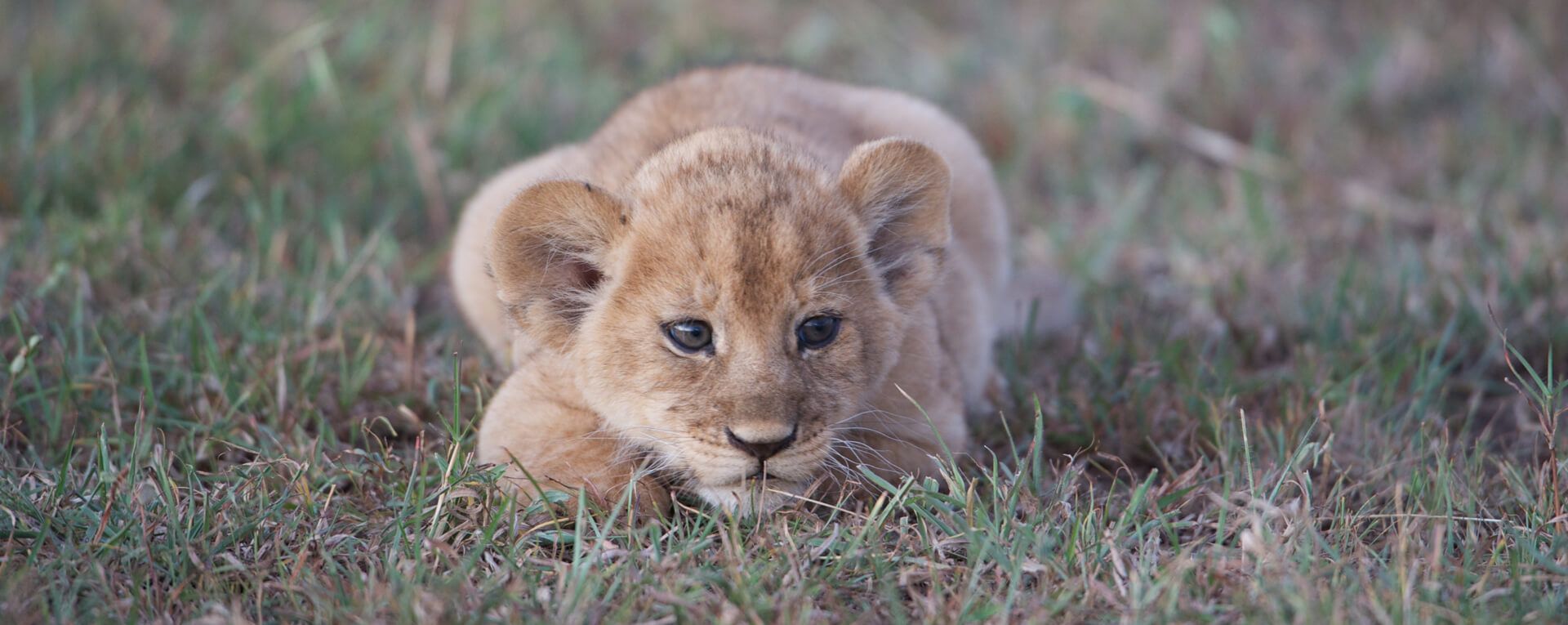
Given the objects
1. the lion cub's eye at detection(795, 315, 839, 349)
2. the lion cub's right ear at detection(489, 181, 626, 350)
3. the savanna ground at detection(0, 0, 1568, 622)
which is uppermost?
the lion cub's right ear at detection(489, 181, 626, 350)

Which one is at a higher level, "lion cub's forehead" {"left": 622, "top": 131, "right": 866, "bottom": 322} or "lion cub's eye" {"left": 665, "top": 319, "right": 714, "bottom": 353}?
"lion cub's forehead" {"left": 622, "top": 131, "right": 866, "bottom": 322}

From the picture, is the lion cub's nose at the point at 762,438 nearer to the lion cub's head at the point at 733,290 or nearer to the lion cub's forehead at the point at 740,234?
the lion cub's head at the point at 733,290

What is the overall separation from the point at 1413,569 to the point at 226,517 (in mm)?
3025

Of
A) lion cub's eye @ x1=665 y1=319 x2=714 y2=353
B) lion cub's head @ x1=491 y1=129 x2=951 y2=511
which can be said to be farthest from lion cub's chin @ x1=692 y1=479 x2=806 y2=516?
lion cub's eye @ x1=665 y1=319 x2=714 y2=353

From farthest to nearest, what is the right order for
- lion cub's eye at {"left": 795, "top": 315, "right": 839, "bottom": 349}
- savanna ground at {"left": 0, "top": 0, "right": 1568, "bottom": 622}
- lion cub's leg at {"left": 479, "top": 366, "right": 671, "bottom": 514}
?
lion cub's leg at {"left": 479, "top": 366, "right": 671, "bottom": 514} < lion cub's eye at {"left": 795, "top": 315, "right": 839, "bottom": 349} < savanna ground at {"left": 0, "top": 0, "right": 1568, "bottom": 622}

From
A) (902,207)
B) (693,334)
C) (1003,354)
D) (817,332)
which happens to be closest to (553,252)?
(693,334)

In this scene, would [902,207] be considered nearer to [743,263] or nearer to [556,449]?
[743,263]

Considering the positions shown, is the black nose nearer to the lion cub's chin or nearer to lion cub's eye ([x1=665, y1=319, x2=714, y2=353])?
the lion cub's chin

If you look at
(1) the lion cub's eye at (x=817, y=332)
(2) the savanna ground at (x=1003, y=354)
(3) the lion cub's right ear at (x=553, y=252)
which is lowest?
(2) the savanna ground at (x=1003, y=354)

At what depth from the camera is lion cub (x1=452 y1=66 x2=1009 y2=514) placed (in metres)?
3.47

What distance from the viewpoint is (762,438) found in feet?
11.0

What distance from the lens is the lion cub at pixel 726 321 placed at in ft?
11.4

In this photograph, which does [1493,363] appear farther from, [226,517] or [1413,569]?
[226,517]

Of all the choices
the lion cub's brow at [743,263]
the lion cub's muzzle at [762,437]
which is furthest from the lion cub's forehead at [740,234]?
the lion cub's muzzle at [762,437]
